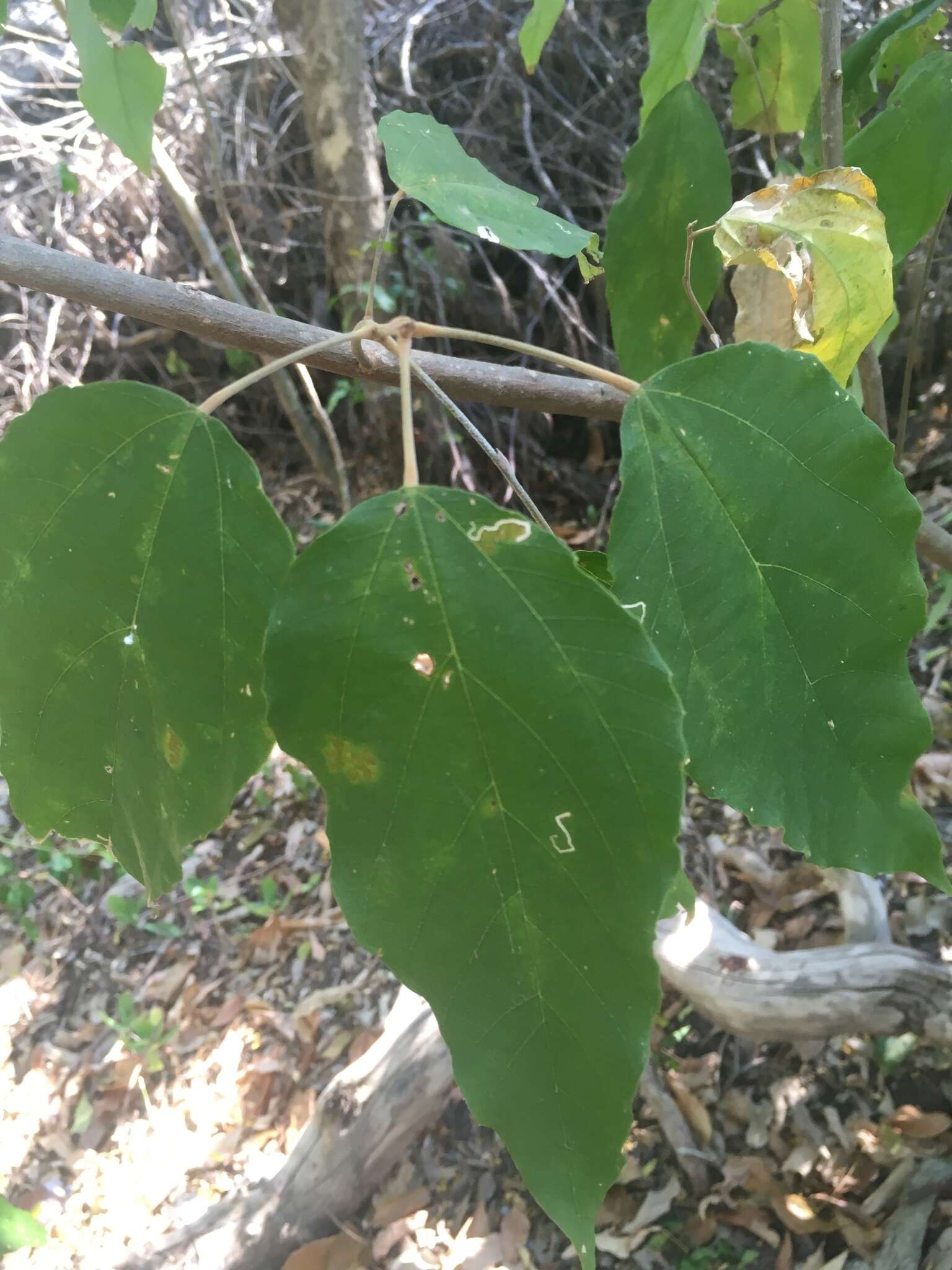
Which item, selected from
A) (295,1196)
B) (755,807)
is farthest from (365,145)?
(295,1196)

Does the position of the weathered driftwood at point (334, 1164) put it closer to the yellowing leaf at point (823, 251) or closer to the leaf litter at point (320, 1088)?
the leaf litter at point (320, 1088)

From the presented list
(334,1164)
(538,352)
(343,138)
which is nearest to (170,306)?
(538,352)

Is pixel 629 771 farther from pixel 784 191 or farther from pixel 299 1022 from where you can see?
pixel 299 1022

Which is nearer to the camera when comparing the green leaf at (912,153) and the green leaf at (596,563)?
the green leaf at (596,563)

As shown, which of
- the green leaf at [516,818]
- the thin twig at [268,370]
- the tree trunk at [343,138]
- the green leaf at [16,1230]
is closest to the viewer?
the green leaf at [516,818]

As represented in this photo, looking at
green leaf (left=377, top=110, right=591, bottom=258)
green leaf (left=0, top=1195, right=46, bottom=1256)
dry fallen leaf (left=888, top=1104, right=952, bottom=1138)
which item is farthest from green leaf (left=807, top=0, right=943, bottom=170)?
green leaf (left=0, top=1195, right=46, bottom=1256)

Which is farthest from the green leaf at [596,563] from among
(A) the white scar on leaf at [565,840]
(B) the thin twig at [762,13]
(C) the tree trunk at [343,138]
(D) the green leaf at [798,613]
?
(C) the tree trunk at [343,138]
